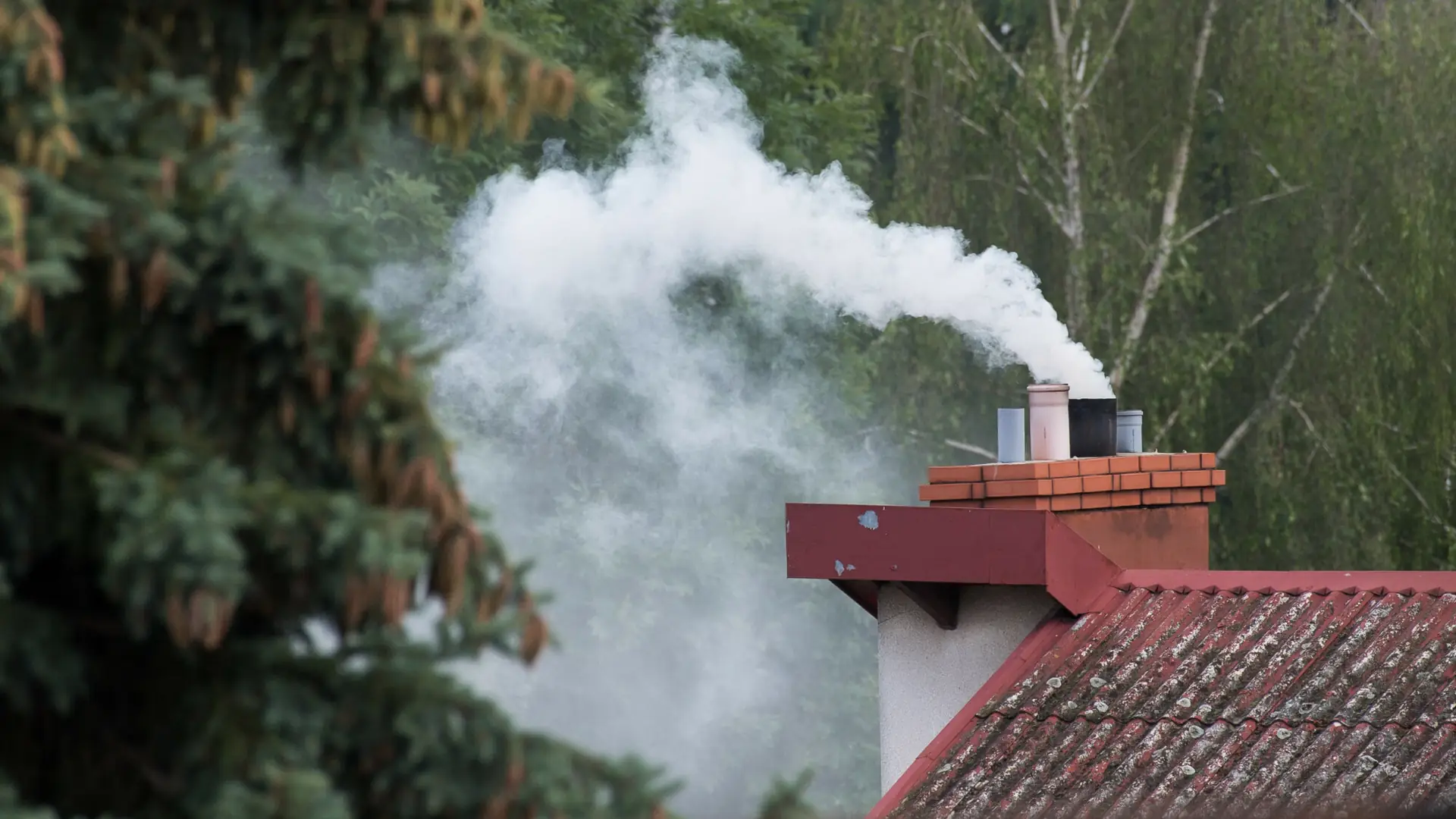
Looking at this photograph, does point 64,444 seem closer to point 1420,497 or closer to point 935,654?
point 935,654

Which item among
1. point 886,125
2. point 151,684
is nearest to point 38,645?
point 151,684

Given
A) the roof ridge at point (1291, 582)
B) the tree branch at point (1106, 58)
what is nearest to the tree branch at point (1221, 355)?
the tree branch at point (1106, 58)

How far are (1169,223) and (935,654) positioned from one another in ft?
38.6

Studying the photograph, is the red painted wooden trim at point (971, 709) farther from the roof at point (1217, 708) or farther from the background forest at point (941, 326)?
the background forest at point (941, 326)

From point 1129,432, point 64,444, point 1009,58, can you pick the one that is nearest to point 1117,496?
point 1129,432

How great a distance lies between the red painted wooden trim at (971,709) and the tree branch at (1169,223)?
11381 millimetres

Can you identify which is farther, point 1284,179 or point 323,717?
point 1284,179

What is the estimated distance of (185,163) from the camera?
3186 millimetres

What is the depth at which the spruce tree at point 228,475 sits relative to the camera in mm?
3014

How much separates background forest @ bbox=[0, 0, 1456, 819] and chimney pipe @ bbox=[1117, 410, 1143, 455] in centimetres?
688

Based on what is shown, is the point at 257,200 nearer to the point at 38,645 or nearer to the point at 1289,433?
the point at 38,645

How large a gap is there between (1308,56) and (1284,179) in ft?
3.52

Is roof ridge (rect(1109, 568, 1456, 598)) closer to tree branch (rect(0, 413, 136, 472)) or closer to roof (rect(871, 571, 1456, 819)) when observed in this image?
roof (rect(871, 571, 1456, 819))

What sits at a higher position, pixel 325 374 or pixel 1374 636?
pixel 325 374
